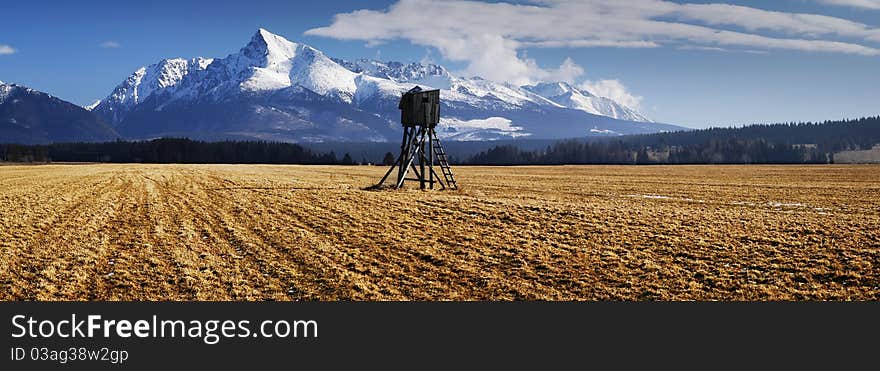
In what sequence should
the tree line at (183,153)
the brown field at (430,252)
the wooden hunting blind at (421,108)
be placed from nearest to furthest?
the brown field at (430,252)
the wooden hunting blind at (421,108)
the tree line at (183,153)

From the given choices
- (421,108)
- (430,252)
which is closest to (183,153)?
(421,108)

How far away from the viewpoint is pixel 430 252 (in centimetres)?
1636

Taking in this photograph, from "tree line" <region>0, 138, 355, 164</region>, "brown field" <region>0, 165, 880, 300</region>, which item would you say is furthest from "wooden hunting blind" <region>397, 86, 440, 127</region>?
"tree line" <region>0, 138, 355, 164</region>

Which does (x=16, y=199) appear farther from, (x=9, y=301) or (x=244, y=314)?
(x=244, y=314)

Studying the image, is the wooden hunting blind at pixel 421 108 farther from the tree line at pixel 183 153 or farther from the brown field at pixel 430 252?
the tree line at pixel 183 153

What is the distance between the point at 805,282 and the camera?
1308 cm

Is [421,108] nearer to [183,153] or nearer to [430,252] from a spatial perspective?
[430,252]

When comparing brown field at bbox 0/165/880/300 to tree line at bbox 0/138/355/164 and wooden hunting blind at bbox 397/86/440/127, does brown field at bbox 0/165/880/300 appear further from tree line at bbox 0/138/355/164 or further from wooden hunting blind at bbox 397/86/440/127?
tree line at bbox 0/138/355/164

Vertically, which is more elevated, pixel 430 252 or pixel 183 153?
pixel 183 153

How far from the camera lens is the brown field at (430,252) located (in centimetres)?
1240

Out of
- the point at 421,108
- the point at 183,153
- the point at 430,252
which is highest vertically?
the point at 421,108

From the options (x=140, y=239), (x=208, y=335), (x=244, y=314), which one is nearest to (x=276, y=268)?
(x=244, y=314)

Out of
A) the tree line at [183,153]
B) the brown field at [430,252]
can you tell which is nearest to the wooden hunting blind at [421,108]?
the brown field at [430,252]

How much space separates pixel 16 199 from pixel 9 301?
2373cm
